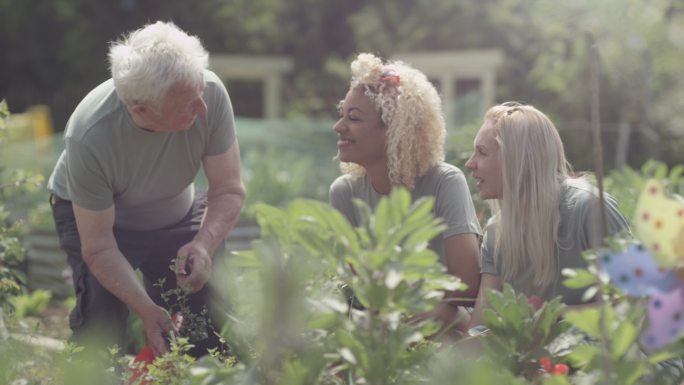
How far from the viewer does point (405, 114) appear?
3607 mm

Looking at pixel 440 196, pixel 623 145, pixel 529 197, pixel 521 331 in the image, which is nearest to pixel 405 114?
pixel 440 196

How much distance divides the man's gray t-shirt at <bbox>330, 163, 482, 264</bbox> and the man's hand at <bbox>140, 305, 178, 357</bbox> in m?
0.79

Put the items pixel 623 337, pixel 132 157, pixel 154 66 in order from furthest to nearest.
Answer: pixel 132 157 < pixel 154 66 < pixel 623 337

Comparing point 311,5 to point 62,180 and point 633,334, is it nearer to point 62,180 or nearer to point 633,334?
point 62,180

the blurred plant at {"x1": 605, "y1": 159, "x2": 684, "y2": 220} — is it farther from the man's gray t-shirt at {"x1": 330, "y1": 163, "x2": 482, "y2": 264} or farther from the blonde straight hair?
the man's gray t-shirt at {"x1": 330, "y1": 163, "x2": 482, "y2": 264}

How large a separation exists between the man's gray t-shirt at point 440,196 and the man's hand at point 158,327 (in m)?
0.79

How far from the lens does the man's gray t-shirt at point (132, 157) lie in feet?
11.3

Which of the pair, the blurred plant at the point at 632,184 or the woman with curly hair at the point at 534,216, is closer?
the woman with curly hair at the point at 534,216

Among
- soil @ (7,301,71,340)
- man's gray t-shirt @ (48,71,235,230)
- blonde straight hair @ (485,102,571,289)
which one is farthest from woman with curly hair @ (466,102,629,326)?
soil @ (7,301,71,340)

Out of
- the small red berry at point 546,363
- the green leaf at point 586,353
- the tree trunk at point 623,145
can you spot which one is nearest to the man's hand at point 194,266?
the small red berry at point 546,363

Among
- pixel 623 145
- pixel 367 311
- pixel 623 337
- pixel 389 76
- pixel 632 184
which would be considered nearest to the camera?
pixel 623 337

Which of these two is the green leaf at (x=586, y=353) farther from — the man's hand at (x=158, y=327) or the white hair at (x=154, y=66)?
the white hair at (x=154, y=66)

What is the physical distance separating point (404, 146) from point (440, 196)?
22 cm

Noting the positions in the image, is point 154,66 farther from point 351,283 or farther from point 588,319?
point 588,319
